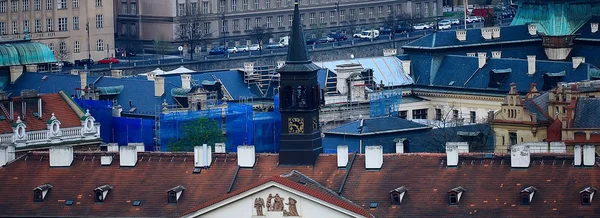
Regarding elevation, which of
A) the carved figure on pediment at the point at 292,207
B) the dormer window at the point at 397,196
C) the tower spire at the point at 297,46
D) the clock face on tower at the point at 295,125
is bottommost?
the carved figure on pediment at the point at 292,207

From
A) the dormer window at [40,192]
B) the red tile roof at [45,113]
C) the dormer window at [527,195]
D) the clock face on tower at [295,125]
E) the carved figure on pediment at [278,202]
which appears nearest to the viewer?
the dormer window at [527,195]

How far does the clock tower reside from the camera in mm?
153500

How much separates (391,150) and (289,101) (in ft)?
97.8

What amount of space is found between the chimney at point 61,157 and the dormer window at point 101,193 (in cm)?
364

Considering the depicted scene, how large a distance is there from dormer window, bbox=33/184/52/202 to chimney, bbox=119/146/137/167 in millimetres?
3908

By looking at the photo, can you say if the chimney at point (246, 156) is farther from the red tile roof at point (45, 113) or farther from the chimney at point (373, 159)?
A: the red tile roof at point (45, 113)

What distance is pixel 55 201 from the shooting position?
6043 inches

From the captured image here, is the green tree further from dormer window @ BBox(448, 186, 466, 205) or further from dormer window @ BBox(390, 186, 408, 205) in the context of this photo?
dormer window @ BBox(448, 186, 466, 205)

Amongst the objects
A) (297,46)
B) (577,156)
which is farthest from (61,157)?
(577,156)

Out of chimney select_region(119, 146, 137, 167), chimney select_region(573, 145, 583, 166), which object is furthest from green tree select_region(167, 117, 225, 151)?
chimney select_region(573, 145, 583, 166)

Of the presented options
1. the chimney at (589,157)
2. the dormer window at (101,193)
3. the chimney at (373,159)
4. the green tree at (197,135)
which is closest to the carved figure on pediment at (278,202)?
the chimney at (373,159)

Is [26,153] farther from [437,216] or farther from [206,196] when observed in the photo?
[437,216]

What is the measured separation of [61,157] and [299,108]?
11802 millimetres

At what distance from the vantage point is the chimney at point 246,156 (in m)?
153
